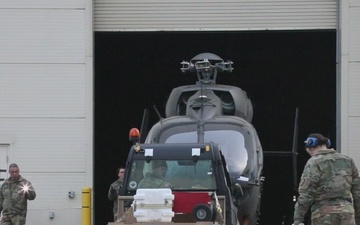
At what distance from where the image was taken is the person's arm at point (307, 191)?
1039cm

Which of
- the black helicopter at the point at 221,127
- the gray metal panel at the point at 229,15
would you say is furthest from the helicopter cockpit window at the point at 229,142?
the gray metal panel at the point at 229,15

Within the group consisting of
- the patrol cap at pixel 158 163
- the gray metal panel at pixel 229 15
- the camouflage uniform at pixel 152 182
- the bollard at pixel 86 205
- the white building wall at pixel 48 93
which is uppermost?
the gray metal panel at pixel 229 15

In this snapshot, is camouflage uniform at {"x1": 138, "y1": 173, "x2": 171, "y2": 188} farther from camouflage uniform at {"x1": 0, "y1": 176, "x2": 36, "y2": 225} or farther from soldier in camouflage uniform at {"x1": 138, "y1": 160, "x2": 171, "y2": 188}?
camouflage uniform at {"x1": 0, "y1": 176, "x2": 36, "y2": 225}

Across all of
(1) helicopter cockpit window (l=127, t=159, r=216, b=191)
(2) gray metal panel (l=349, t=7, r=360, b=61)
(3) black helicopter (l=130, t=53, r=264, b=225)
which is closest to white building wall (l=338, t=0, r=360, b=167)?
(2) gray metal panel (l=349, t=7, r=360, b=61)

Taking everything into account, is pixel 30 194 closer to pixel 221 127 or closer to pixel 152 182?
pixel 221 127

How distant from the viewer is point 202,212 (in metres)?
11.6

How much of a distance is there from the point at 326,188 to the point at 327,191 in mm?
37

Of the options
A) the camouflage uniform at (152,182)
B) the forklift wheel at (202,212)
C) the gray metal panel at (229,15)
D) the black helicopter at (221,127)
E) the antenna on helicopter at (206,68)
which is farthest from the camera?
the gray metal panel at (229,15)

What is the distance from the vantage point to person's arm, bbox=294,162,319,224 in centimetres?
1039

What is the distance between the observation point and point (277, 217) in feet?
74.3

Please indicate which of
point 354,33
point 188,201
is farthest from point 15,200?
point 354,33

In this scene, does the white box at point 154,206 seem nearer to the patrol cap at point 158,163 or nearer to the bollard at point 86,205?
the patrol cap at point 158,163

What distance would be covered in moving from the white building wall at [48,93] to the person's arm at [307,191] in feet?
24.4

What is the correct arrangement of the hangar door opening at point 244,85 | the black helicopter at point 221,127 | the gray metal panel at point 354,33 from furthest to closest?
the hangar door opening at point 244,85
the gray metal panel at point 354,33
the black helicopter at point 221,127
